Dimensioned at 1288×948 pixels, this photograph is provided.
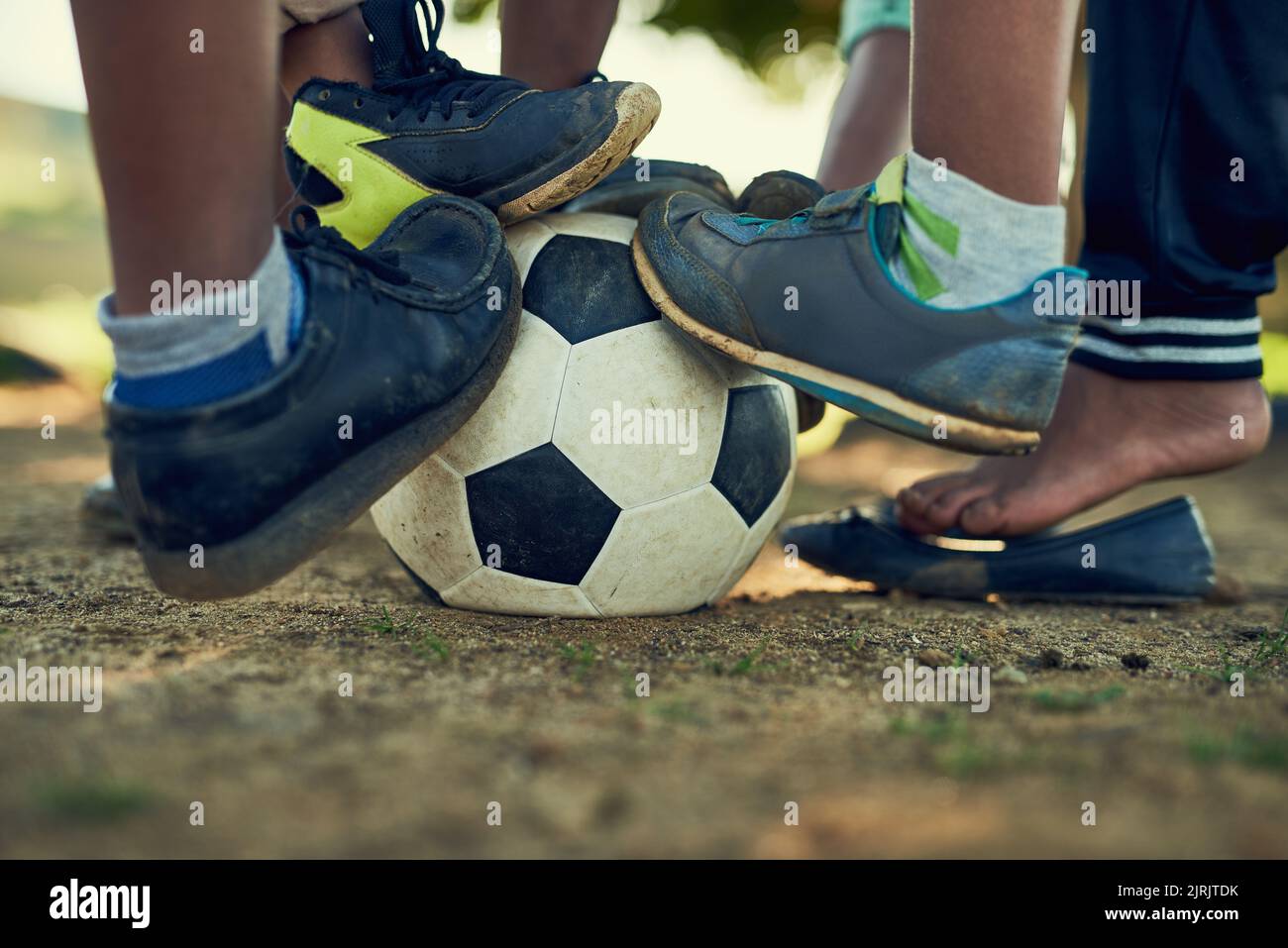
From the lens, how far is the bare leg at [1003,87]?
1562mm

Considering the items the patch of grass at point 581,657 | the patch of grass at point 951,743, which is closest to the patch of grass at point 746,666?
the patch of grass at point 581,657

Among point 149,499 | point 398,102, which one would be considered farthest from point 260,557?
point 398,102

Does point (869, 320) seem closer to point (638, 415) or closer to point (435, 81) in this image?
point (638, 415)

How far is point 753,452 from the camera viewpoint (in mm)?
1935

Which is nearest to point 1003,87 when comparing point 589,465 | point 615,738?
point 589,465

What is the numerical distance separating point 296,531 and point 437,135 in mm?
828

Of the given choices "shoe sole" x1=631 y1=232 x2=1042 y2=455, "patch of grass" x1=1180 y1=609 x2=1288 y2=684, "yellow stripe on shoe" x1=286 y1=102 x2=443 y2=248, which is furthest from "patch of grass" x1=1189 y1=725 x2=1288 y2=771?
"yellow stripe on shoe" x1=286 y1=102 x2=443 y2=248

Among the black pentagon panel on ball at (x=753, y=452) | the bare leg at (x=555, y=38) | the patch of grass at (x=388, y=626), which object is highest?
the bare leg at (x=555, y=38)

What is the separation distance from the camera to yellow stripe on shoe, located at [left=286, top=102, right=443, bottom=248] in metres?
1.90

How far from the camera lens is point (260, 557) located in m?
1.42

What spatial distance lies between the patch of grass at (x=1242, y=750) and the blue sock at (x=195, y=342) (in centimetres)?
123

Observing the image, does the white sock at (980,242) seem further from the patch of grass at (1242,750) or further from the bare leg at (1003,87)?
the patch of grass at (1242,750)

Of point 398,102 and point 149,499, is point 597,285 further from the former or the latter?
point 149,499

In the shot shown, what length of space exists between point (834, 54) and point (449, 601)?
215 inches
